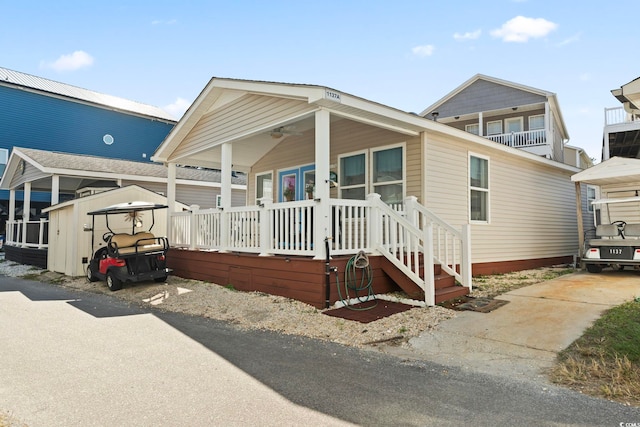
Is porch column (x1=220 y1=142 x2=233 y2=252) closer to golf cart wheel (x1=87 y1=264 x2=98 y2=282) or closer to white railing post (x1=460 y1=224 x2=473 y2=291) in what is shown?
golf cart wheel (x1=87 y1=264 x2=98 y2=282)

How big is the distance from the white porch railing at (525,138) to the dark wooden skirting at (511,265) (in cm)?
796

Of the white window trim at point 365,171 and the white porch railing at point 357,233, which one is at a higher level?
the white window trim at point 365,171

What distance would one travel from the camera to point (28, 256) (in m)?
13.0

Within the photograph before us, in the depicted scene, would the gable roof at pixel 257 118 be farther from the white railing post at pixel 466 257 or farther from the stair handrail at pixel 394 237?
the white railing post at pixel 466 257

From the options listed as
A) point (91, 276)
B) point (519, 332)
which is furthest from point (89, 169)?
point (519, 332)

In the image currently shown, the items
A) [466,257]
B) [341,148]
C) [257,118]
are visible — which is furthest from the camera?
[341,148]

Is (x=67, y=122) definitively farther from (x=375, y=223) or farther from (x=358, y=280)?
(x=358, y=280)

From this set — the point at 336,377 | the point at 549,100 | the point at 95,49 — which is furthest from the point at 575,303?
the point at 549,100

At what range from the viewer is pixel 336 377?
3.42 m

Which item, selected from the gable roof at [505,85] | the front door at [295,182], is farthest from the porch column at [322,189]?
the gable roof at [505,85]

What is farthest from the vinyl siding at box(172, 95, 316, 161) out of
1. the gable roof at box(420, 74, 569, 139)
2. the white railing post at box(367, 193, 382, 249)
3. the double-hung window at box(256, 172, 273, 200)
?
the gable roof at box(420, 74, 569, 139)

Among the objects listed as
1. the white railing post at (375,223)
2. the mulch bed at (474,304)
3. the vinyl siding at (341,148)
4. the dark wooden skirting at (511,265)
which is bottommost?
the mulch bed at (474,304)

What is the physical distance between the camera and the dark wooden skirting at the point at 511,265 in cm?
874

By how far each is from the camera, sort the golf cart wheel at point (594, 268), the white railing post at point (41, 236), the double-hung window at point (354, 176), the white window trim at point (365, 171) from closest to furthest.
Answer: the white window trim at point (365, 171)
the double-hung window at point (354, 176)
the golf cart wheel at point (594, 268)
the white railing post at point (41, 236)
